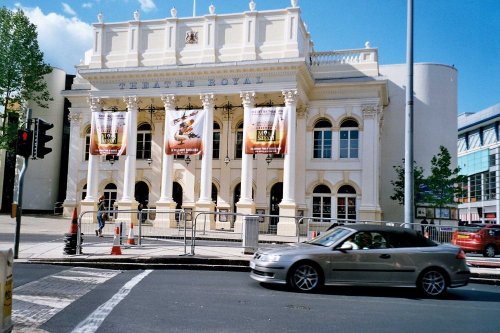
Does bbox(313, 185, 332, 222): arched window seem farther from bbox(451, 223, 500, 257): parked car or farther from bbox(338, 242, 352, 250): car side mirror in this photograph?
bbox(338, 242, 352, 250): car side mirror

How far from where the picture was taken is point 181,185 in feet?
110

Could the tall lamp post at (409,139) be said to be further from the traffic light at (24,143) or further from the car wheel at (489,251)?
the traffic light at (24,143)

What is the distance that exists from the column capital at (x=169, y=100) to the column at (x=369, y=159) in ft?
40.0

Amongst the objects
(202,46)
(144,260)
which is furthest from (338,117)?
(144,260)

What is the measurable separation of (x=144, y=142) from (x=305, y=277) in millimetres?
26958

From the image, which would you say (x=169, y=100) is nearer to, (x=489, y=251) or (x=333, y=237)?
(x=489, y=251)

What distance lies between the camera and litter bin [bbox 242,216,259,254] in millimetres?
14336

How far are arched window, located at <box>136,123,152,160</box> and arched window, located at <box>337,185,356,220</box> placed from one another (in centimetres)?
1399

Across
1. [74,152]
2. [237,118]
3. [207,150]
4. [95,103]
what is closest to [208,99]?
[207,150]

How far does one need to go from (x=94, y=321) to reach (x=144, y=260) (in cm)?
633

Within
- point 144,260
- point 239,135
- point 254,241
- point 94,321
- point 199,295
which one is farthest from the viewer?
point 239,135

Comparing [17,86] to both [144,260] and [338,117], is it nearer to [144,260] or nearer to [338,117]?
[338,117]

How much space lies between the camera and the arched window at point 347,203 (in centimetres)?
3114

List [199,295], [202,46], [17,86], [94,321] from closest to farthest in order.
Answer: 1. [94,321]
2. [199,295]
3. [202,46]
4. [17,86]
